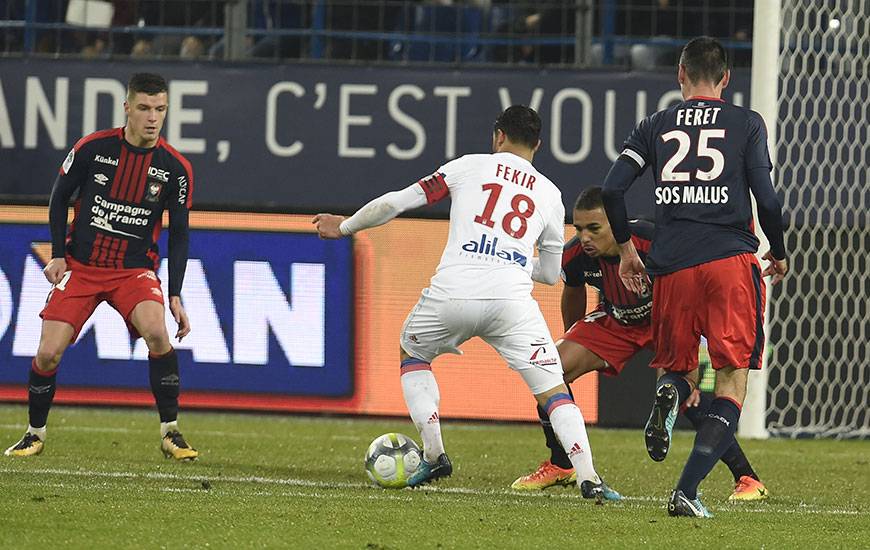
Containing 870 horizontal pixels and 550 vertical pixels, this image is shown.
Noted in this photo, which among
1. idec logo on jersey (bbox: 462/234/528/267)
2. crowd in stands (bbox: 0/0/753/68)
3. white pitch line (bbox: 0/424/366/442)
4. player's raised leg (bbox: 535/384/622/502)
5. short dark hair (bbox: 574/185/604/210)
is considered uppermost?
crowd in stands (bbox: 0/0/753/68)

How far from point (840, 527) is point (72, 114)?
7132 millimetres

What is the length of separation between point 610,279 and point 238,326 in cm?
375

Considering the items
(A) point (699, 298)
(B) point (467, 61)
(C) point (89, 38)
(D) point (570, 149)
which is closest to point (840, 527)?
(A) point (699, 298)

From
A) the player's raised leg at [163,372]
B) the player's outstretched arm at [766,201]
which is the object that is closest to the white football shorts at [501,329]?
the player's outstretched arm at [766,201]

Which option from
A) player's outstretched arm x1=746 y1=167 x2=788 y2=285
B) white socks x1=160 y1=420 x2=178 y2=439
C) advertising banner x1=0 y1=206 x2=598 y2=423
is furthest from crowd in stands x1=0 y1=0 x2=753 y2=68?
player's outstretched arm x1=746 y1=167 x2=788 y2=285

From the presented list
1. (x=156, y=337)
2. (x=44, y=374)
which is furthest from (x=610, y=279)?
(x=44, y=374)

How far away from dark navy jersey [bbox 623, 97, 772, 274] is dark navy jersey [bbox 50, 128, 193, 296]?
2706 mm

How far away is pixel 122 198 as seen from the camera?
749cm

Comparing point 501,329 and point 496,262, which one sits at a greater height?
point 496,262

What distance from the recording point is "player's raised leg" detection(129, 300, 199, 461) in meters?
7.43

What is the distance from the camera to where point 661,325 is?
19.0 ft

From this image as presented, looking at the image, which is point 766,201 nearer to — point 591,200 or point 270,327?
point 591,200

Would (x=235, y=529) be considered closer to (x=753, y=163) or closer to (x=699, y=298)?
(x=699, y=298)

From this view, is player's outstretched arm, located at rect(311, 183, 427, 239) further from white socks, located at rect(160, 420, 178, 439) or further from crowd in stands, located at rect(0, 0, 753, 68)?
crowd in stands, located at rect(0, 0, 753, 68)
